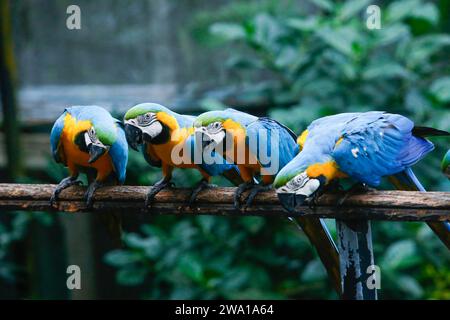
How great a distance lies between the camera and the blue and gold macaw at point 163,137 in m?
2.18

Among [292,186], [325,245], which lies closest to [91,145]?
[292,186]

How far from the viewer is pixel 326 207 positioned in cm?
213

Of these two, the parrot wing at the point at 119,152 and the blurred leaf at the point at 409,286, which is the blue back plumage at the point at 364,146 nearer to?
the parrot wing at the point at 119,152

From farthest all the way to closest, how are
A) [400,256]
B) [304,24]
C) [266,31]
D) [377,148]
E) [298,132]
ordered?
[266,31], [304,24], [298,132], [400,256], [377,148]

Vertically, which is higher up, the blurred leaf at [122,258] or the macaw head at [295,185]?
the macaw head at [295,185]

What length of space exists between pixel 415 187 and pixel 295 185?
1.59 ft

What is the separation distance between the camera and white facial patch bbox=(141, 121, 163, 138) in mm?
2178

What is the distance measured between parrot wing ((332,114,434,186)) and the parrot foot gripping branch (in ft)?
0.27

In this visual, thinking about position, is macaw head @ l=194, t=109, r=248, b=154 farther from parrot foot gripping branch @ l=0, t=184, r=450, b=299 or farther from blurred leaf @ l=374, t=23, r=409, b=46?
blurred leaf @ l=374, t=23, r=409, b=46

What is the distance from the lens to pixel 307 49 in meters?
3.94

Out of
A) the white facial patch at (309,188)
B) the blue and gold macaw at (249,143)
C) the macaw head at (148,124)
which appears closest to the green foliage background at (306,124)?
the blue and gold macaw at (249,143)

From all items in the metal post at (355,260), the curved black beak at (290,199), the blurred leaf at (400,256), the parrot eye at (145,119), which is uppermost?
the parrot eye at (145,119)

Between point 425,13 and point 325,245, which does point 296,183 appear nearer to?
point 325,245

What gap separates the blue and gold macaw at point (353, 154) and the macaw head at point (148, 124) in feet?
1.34
